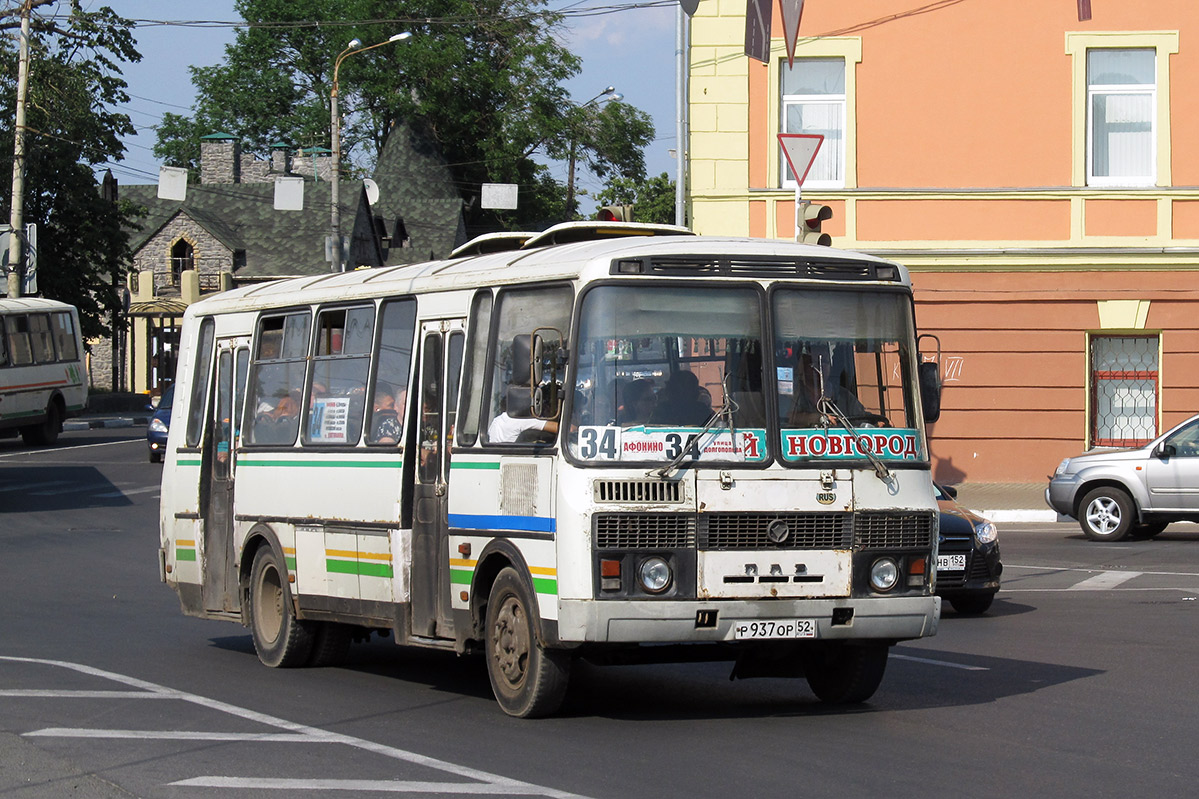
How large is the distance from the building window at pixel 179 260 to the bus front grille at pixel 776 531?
7740cm

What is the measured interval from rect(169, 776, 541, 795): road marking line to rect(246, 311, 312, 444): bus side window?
4.70m

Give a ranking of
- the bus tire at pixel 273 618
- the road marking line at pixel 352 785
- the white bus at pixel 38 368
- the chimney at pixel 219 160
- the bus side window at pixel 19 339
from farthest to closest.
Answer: the chimney at pixel 219 160 < the bus side window at pixel 19 339 < the white bus at pixel 38 368 < the bus tire at pixel 273 618 < the road marking line at pixel 352 785

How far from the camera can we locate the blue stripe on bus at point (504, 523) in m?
9.28

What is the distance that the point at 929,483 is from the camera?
386 inches

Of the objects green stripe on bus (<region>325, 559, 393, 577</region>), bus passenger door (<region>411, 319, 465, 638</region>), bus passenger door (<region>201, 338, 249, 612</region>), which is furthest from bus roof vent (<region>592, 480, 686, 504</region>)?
bus passenger door (<region>201, 338, 249, 612</region>)

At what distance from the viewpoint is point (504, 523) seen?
31.8ft

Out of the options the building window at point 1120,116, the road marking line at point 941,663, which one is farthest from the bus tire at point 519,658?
the building window at point 1120,116

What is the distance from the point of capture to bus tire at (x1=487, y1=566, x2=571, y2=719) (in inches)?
368

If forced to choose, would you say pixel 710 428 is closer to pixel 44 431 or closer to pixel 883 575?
pixel 883 575

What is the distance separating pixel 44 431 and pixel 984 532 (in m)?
30.9

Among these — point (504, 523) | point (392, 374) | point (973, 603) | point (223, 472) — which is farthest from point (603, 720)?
point (973, 603)

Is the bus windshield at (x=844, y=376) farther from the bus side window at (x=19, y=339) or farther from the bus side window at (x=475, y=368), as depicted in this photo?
the bus side window at (x=19, y=339)

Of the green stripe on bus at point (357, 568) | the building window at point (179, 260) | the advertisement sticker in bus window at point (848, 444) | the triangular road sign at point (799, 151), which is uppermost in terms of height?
the building window at point (179, 260)

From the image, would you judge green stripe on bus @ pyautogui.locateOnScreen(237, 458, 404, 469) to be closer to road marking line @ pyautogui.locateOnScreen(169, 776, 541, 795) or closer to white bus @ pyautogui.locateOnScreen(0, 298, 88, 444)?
road marking line @ pyautogui.locateOnScreen(169, 776, 541, 795)
